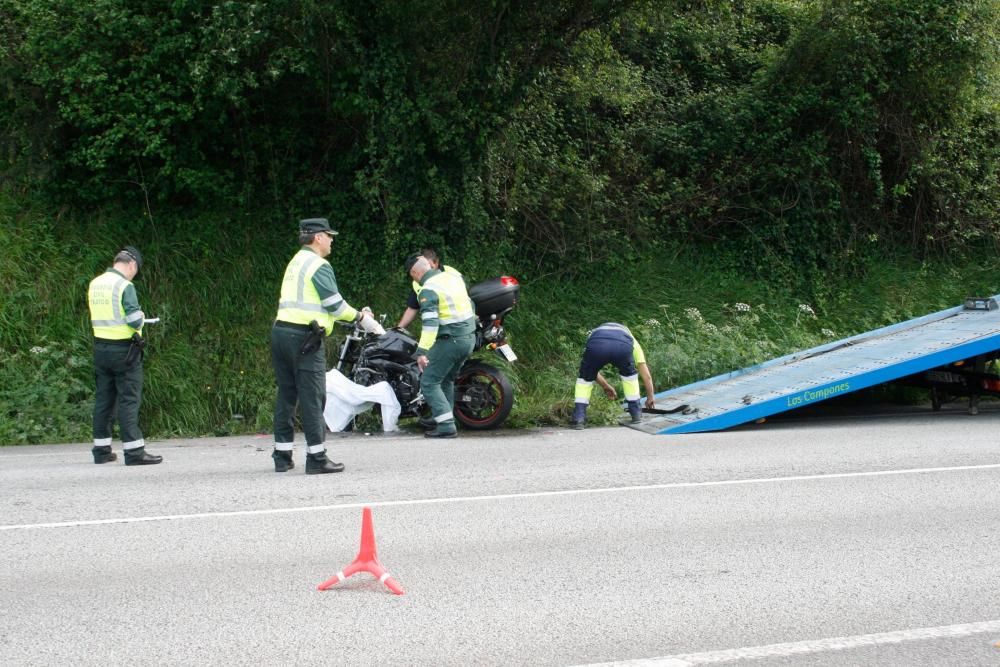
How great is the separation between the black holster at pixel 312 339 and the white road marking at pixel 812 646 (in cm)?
466

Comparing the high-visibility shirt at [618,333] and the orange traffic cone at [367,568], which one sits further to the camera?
the high-visibility shirt at [618,333]

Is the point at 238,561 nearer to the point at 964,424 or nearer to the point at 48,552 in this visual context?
the point at 48,552

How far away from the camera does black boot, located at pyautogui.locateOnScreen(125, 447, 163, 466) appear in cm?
916

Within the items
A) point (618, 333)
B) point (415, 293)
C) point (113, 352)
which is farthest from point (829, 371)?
point (113, 352)

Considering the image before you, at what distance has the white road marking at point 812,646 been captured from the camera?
429cm

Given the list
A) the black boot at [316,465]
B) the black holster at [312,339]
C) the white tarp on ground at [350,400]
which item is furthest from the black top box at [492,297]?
the black boot at [316,465]

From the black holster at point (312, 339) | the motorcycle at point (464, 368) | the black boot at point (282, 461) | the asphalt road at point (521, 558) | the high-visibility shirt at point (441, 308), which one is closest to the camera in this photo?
the asphalt road at point (521, 558)

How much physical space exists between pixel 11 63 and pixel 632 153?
9313 mm

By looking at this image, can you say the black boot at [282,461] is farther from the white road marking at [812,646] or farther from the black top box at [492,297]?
the white road marking at [812,646]

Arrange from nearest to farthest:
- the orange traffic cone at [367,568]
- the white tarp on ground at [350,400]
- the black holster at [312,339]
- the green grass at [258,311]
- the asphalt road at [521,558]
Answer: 1. the asphalt road at [521,558]
2. the orange traffic cone at [367,568]
3. the black holster at [312,339]
4. the white tarp on ground at [350,400]
5. the green grass at [258,311]

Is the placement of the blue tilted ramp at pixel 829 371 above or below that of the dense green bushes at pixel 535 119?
below

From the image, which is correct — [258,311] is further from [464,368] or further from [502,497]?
[502,497]

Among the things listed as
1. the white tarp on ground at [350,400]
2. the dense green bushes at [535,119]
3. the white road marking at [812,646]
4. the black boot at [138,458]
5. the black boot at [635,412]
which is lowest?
the white road marking at [812,646]

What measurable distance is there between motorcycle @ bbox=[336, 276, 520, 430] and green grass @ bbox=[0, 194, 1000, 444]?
490 millimetres
